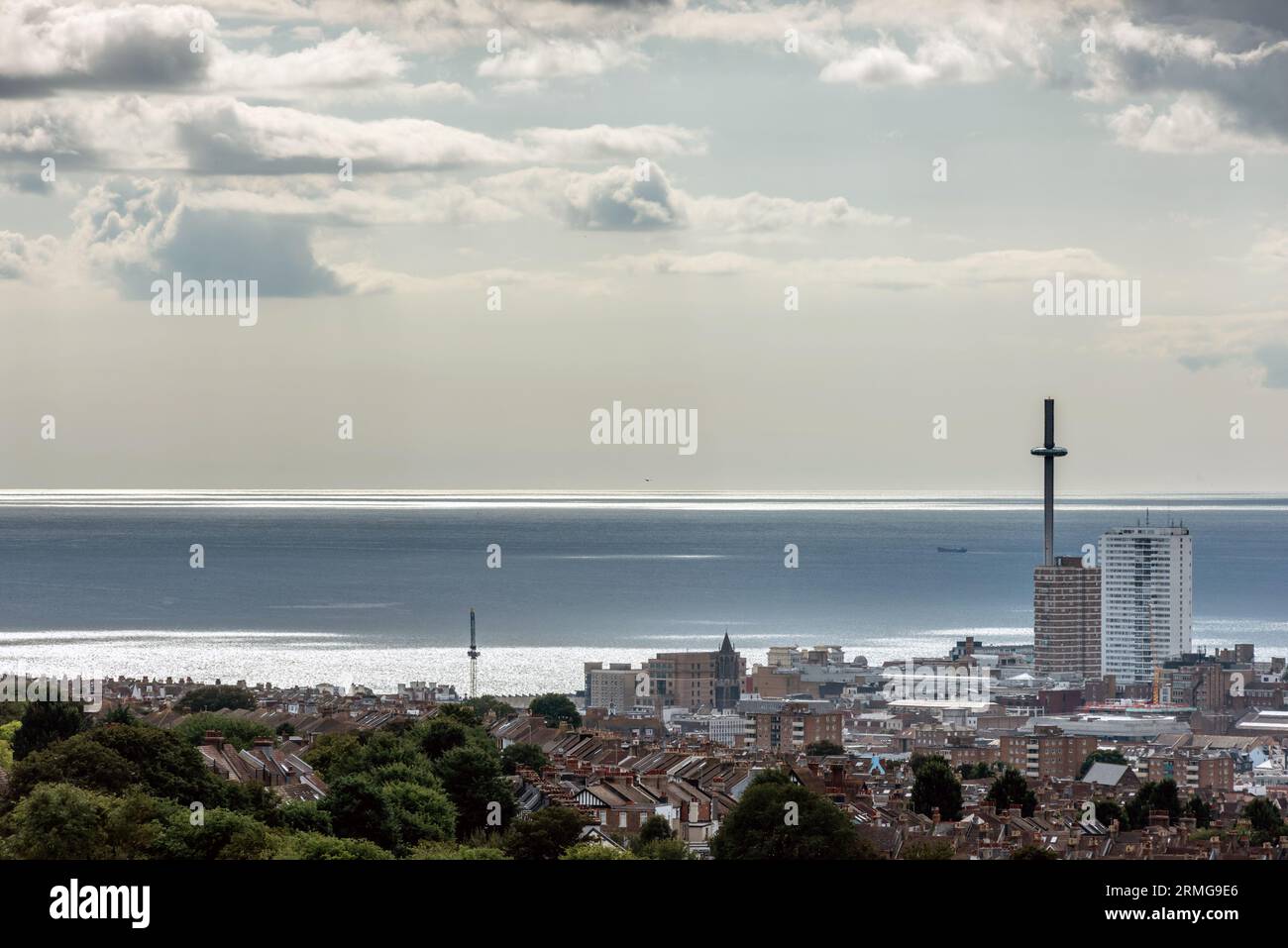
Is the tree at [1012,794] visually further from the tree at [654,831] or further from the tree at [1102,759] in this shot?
the tree at [1102,759]

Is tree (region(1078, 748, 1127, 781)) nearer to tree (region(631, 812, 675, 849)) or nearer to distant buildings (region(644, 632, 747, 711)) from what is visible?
distant buildings (region(644, 632, 747, 711))

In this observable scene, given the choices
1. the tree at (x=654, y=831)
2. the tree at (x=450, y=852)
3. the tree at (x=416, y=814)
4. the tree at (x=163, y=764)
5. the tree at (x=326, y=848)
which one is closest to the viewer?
the tree at (x=326, y=848)

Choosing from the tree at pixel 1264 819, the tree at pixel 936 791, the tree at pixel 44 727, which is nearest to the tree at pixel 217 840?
the tree at pixel 44 727

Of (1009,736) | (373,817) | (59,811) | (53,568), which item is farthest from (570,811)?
(53,568)

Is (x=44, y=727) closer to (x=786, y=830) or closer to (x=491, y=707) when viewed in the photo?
(x=786, y=830)

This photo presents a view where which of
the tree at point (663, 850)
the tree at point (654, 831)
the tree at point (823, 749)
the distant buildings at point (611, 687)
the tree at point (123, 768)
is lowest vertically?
the tree at point (823, 749)

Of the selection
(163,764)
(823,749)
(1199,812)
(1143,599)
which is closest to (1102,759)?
(823,749)

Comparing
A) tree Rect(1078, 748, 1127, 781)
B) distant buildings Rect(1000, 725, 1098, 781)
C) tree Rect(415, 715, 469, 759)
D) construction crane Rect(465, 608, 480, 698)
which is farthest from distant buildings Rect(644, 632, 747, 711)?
tree Rect(415, 715, 469, 759)
